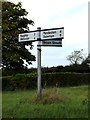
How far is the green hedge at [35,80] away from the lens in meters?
15.6

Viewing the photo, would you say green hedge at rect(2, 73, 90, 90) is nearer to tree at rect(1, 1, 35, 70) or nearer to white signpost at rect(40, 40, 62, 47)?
tree at rect(1, 1, 35, 70)

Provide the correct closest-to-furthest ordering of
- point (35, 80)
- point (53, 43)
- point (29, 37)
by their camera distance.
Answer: point (53, 43) < point (29, 37) < point (35, 80)

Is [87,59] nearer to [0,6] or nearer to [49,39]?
[0,6]

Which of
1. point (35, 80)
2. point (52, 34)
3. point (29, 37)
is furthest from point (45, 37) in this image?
point (35, 80)

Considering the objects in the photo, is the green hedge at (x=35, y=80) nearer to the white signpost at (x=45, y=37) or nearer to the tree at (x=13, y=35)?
the tree at (x=13, y=35)

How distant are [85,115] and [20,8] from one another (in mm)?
15758

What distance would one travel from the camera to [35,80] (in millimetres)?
16312

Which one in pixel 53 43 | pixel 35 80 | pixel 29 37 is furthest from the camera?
pixel 35 80

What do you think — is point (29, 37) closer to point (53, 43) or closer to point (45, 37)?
point (45, 37)

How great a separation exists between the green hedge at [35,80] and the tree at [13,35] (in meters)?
1.57

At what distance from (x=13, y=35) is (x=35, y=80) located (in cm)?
459

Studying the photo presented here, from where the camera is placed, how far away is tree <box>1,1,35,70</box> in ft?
52.8

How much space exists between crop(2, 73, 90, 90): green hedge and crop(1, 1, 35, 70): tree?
5.14 ft

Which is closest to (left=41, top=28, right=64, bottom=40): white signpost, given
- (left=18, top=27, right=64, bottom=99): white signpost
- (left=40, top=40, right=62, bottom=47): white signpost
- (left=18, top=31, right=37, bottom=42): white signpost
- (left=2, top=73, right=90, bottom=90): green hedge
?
(left=18, top=27, right=64, bottom=99): white signpost
